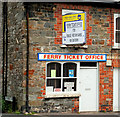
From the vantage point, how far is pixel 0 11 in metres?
→ 17.2

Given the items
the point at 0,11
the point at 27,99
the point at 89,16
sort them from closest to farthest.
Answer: the point at 27,99 < the point at 89,16 < the point at 0,11

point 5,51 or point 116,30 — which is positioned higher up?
point 116,30

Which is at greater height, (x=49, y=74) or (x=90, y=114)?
(x=49, y=74)

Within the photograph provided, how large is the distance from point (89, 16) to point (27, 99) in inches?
188

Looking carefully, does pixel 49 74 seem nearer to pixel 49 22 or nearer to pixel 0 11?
pixel 49 22

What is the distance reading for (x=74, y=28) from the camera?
45.4 feet

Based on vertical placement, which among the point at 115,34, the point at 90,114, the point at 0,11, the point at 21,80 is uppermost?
the point at 0,11

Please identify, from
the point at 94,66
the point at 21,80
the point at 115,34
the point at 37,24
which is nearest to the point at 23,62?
the point at 21,80

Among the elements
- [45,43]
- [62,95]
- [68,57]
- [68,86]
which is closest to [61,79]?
[68,86]

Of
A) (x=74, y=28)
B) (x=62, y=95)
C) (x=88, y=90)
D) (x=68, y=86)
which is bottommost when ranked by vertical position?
(x=62, y=95)

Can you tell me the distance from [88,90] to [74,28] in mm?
3150

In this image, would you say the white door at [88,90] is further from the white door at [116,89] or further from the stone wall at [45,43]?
the white door at [116,89]

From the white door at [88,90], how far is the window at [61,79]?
0.39m

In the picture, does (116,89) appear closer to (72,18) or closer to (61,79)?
(61,79)
